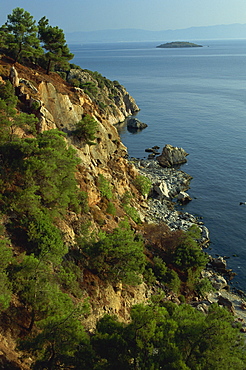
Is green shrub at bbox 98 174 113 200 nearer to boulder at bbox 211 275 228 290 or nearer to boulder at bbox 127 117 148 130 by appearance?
boulder at bbox 211 275 228 290

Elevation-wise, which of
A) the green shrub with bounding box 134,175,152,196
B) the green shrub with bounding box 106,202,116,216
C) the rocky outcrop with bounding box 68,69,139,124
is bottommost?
the green shrub with bounding box 134,175,152,196

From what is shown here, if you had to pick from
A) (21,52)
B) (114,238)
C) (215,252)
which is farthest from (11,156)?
(215,252)

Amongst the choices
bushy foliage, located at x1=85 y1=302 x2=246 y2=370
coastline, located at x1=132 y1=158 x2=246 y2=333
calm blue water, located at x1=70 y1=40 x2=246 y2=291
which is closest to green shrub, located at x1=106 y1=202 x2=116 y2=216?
coastline, located at x1=132 y1=158 x2=246 y2=333

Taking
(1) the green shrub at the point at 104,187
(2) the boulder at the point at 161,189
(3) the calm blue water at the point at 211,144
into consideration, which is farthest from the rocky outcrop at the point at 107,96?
(1) the green shrub at the point at 104,187

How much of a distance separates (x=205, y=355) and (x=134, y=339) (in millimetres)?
4709

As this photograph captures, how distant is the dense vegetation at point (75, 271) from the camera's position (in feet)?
70.6

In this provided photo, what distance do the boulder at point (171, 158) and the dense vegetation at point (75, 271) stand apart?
37.7 m

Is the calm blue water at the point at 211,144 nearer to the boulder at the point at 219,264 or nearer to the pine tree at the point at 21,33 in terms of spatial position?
the boulder at the point at 219,264

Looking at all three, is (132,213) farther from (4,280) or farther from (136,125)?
(136,125)

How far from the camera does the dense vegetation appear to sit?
21.5 meters

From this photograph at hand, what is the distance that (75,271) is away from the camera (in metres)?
33.8

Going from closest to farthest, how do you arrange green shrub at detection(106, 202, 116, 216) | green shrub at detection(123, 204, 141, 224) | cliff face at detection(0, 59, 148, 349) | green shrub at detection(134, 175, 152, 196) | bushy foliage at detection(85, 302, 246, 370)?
1. bushy foliage at detection(85, 302, 246, 370)
2. cliff face at detection(0, 59, 148, 349)
3. green shrub at detection(106, 202, 116, 216)
4. green shrub at detection(123, 204, 141, 224)
5. green shrub at detection(134, 175, 152, 196)

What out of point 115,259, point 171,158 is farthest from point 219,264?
point 171,158

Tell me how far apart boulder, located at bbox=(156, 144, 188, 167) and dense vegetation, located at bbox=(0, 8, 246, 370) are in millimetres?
37726
